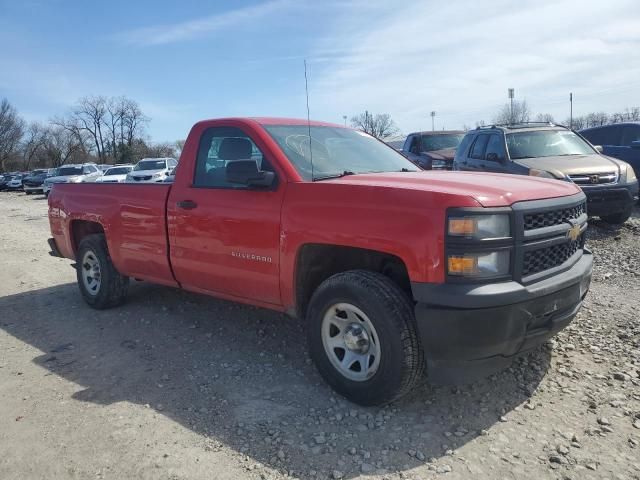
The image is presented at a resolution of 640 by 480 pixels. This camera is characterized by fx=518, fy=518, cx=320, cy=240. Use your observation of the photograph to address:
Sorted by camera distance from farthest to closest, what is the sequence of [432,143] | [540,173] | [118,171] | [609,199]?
1. [118,171]
2. [432,143]
3. [609,199]
4. [540,173]

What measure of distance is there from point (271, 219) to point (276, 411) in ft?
4.26

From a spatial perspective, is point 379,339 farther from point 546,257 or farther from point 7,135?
point 7,135

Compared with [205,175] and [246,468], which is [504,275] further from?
[205,175]

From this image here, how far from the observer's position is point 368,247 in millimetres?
3113

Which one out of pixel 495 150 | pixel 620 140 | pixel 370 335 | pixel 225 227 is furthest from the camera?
pixel 620 140

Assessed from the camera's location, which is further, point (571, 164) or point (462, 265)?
point (571, 164)

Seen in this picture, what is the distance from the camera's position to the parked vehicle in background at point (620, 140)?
10414 millimetres

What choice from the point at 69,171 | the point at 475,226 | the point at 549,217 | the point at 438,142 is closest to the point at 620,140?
the point at 438,142

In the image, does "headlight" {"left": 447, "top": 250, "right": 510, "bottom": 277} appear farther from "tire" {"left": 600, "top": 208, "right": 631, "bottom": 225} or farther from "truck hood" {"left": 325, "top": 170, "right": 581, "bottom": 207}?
"tire" {"left": 600, "top": 208, "right": 631, "bottom": 225}

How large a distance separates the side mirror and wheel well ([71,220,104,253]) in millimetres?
3001

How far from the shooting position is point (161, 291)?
6.31 metres

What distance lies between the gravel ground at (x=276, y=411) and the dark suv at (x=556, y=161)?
3166mm

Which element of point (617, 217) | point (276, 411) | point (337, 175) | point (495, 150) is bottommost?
point (276, 411)

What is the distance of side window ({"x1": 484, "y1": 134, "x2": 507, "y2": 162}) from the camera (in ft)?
28.5
